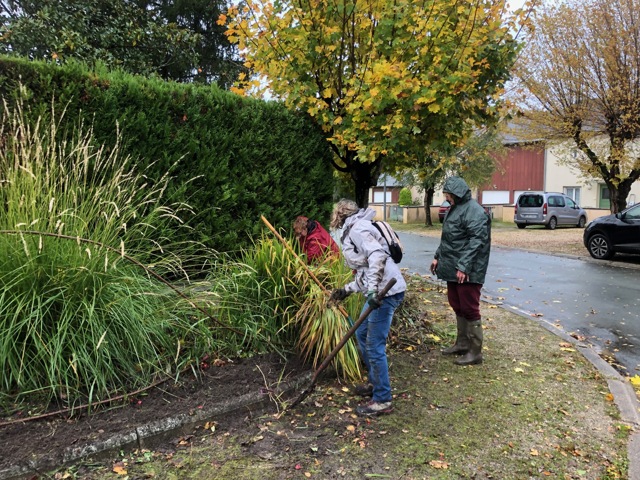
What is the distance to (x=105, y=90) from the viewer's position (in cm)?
466

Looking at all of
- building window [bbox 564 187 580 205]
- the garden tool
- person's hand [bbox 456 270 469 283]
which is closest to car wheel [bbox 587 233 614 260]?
person's hand [bbox 456 270 469 283]

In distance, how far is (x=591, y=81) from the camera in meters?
12.3

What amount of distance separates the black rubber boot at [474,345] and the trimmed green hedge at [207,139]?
8.80 feet

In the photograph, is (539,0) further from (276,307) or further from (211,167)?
(276,307)

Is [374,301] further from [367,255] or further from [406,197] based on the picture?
[406,197]

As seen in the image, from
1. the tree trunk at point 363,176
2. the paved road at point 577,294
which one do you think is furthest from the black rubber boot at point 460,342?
the tree trunk at point 363,176

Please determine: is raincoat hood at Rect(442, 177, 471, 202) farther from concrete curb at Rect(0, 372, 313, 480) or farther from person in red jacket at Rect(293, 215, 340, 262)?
concrete curb at Rect(0, 372, 313, 480)

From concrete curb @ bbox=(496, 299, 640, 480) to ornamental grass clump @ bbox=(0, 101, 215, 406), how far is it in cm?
308

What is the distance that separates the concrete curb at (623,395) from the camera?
10.2 feet

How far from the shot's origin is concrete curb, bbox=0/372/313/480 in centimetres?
259

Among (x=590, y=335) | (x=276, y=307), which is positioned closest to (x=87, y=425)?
(x=276, y=307)

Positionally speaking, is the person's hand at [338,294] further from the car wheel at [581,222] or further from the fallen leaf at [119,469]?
the car wheel at [581,222]

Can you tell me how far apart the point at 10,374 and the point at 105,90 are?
285cm

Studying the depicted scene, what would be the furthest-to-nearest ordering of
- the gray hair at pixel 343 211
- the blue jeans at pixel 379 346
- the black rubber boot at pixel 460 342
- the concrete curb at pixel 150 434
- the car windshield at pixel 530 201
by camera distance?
1. the car windshield at pixel 530 201
2. the black rubber boot at pixel 460 342
3. the gray hair at pixel 343 211
4. the blue jeans at pixel 379 346
5. the concrete curb at pixel 150 434
